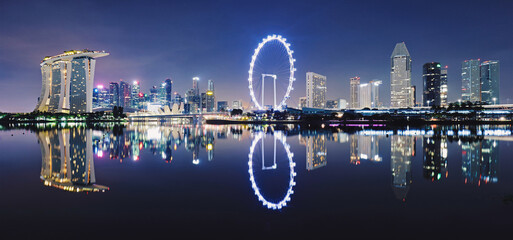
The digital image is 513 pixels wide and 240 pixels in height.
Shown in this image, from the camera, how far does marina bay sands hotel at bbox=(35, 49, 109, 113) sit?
135125 mm

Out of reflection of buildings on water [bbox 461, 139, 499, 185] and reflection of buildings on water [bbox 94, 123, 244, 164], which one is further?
reflection of buildings on water [bbox 94, 123, 244, 164]

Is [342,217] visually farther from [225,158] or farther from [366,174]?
[225,158]

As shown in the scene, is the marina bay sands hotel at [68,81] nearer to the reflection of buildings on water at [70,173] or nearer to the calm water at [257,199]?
the reflection of buildings on water at [70,173]

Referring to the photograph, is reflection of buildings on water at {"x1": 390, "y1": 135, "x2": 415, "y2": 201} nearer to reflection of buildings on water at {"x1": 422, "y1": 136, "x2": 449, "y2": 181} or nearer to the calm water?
the calm water

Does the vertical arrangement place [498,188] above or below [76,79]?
below

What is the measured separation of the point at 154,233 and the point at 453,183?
9548mm

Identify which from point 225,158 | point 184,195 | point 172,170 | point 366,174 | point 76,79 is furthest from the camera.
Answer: point 76,79

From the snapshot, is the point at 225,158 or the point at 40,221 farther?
the point at 225,158

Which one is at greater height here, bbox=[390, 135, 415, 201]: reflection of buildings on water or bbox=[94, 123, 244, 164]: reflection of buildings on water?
bbox=[94, 123, 244, 164]: reflection of buildings on water

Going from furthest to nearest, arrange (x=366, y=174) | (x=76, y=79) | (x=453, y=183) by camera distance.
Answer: (x=76, y=79) < (x=366, y=174) < (x=453, y=183)

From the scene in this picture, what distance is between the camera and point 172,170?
41.2 ft

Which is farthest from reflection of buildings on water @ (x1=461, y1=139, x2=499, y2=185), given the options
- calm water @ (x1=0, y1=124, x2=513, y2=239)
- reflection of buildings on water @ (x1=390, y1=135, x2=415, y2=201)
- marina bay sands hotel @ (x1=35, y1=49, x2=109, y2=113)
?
marina bay sands hotel @ (x1=35, y1=49, x2=109, y2=113)

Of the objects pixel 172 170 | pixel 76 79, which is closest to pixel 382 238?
pixel 172 170

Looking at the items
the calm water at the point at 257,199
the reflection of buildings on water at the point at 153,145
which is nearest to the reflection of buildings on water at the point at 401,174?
the calm water at the point at 257,199
